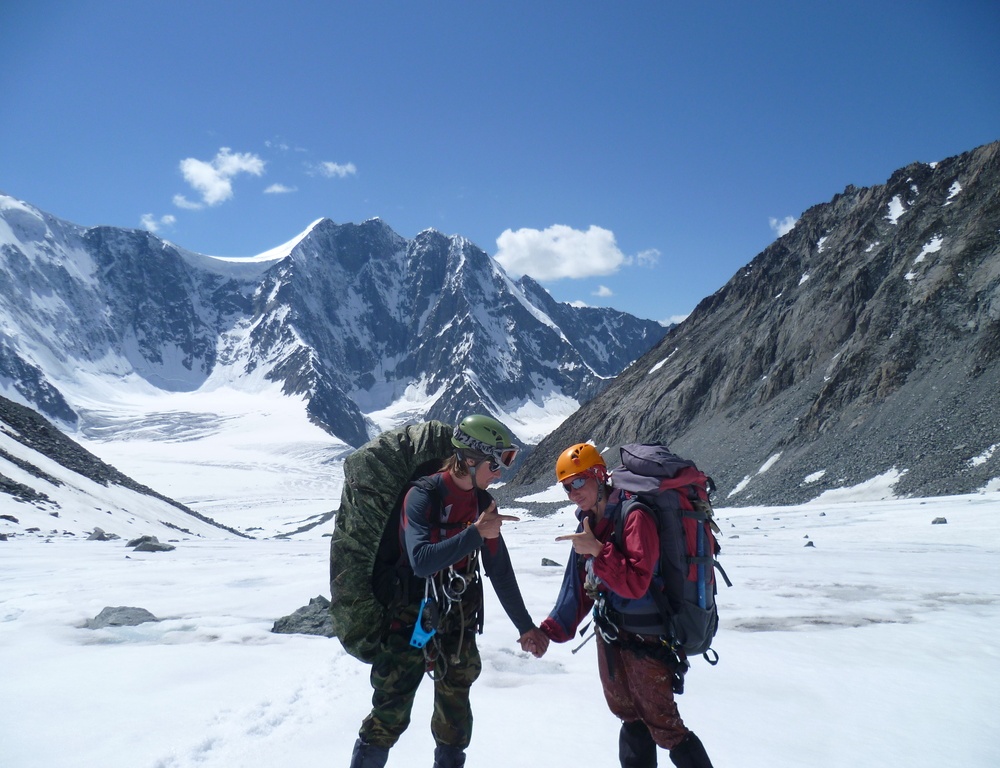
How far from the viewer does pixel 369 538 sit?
387 cm

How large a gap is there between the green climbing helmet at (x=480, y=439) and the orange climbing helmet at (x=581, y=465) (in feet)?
1.11

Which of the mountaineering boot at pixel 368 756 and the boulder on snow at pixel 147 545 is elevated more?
the boulder on snow at pixel 147 545

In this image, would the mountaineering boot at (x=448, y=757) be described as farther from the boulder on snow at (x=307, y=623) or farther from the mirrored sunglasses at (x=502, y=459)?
the boulder on snow at (x=307, y=623)

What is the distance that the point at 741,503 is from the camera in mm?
40375

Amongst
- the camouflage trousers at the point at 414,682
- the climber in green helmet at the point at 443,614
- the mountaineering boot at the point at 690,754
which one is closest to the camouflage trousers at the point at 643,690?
the mountaineering boot at the point at 690,754

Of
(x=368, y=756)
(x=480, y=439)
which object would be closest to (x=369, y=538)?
(x=480, y=439)

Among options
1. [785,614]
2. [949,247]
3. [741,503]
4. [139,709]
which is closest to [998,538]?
[785,614]

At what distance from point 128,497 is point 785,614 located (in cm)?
3461

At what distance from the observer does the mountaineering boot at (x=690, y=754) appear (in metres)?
3.51

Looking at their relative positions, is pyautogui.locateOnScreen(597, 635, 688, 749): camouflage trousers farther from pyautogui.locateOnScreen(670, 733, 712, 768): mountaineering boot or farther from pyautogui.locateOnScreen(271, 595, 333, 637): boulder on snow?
pyautogui.locateOnScreen(271, 595, 333, 637): boulder on snow

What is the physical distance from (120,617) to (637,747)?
698 centimetres

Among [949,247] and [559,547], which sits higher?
[949,247]

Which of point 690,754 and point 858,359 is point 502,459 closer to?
point 690,754

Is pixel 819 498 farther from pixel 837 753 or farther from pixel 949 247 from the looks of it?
pixel 837 753
